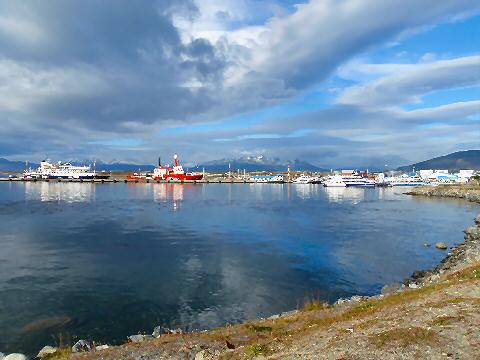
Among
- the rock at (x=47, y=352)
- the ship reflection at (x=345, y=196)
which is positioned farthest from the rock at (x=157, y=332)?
the ship reflection at (x=345, y=196)

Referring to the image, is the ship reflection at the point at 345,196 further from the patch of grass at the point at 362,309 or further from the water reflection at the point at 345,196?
the patch of grass at the point at 362,309

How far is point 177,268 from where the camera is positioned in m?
35.7

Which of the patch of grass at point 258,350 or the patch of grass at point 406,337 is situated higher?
the patch of grass at point 406,337

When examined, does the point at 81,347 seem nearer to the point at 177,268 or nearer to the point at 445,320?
the point at 445,320

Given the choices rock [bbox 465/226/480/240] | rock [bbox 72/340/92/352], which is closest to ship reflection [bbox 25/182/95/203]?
rock [bbox 465/226/480/240]

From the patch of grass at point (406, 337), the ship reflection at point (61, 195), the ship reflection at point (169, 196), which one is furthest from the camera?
the ship reflection at point (61, 195)

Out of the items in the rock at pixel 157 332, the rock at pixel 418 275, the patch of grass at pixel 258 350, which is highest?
the patch of grass at pixel 258 350

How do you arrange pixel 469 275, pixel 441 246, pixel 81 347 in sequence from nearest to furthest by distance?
pixel 81 347, pixel 469 275, pixel 441 246

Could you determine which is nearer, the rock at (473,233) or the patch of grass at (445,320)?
the patch of grass at (445,320)

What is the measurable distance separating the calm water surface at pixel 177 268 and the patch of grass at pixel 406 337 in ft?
41.4

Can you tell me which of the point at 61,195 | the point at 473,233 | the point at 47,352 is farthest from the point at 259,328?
the point at 61,195

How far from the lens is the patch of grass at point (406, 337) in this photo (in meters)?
11.8

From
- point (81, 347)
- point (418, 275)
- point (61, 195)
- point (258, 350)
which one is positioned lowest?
point (418, 275)

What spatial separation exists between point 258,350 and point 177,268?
76.5 feet
